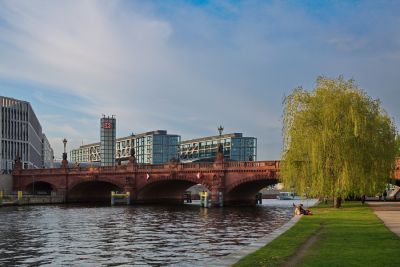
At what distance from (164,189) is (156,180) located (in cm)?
1514

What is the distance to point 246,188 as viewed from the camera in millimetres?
100438

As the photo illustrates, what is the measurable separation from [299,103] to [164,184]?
176 feet

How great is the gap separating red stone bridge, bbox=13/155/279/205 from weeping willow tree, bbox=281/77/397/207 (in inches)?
865

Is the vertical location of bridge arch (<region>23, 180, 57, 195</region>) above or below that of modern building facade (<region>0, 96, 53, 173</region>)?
below

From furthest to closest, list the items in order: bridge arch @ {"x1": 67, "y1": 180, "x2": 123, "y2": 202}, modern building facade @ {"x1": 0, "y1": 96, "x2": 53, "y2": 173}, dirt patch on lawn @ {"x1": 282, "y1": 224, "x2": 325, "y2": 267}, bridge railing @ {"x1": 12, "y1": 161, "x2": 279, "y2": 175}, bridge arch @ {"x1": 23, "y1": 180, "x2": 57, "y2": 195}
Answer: modern building facade @ {"x1": 0, "y1": 96, "x2": 53, "y2": 173} < bridge arch @ {"x1": 23, "y1": 180, "x2": 57, "y2": 195} < bridge arch @ {"x1": 67, "y1": 180, "x2": 123, "y2": 202} < bridge railing @ {"x1": 12, "y1": 161, "x2": 279, "y2": 175} < dirt patch on lawn @ {"x1": 282, "y1": 224, "x2": 325, "y2": 267}

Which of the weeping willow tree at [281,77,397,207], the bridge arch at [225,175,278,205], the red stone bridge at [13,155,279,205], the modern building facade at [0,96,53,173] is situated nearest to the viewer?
the weeping willow tree at [281,77,397,207]

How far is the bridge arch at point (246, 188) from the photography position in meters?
88.1

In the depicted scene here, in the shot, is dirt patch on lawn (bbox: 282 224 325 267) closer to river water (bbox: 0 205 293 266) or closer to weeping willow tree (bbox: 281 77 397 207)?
river water (bbox: 0 205 293 266)

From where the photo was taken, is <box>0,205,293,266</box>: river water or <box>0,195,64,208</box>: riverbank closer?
<box>0,205,293,266</box>: river water

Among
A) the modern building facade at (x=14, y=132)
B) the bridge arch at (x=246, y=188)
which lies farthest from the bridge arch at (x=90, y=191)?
the modern building facade at (x=14, y=132)

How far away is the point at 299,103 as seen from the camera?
207 feet

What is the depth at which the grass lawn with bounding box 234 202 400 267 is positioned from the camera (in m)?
21.0

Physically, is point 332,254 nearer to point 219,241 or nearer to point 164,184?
point 219,241

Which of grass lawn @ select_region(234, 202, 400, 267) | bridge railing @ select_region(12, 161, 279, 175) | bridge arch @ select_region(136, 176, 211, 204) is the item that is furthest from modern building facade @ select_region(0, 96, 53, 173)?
grass lawn @ select_region(234, 202, 400, 267)
